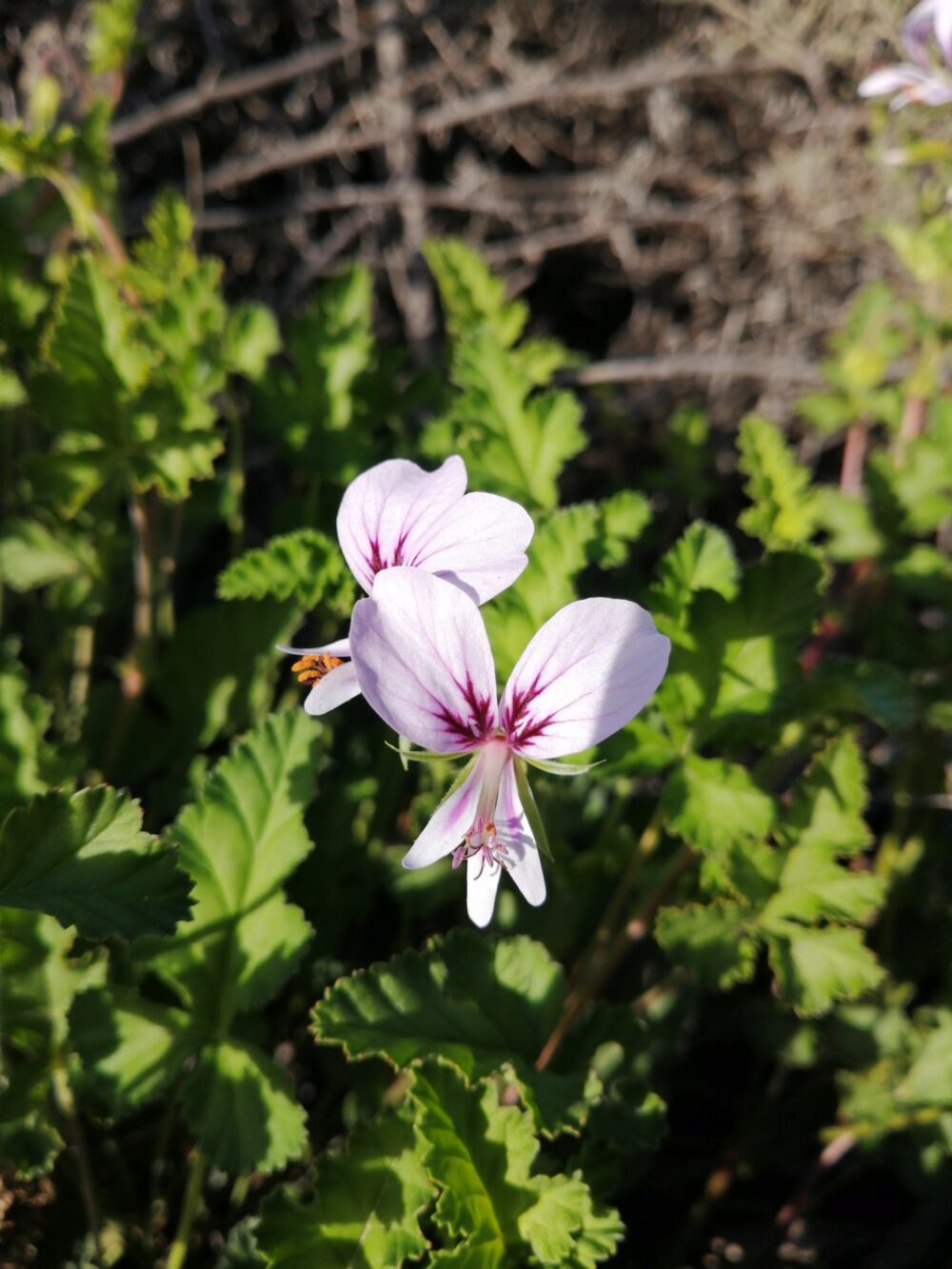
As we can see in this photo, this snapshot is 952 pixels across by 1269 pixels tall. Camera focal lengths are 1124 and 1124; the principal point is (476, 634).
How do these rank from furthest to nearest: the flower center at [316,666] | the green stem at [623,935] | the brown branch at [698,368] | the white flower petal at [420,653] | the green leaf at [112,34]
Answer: the brown branch at [698,368]
the green leaf at [112,34]
the green stem at [623,935]
the flower center at [316,666]
the white flower petal at [420,653]

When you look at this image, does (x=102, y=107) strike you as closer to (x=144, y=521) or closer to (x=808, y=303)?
(x=144, y=521)

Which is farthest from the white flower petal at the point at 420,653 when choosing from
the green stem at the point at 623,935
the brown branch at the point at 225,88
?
the brown branch at the point at 225,88

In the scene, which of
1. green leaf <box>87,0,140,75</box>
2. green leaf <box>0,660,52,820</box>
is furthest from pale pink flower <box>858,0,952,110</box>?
green leaf <box>0,660,52,820</box>

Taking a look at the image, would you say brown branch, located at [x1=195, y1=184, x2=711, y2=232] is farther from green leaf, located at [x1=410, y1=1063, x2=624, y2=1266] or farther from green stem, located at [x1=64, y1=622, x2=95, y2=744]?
green leaf, located at [x1=410, y1=1063, x2=624, y2=1266]

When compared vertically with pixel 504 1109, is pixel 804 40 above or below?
above

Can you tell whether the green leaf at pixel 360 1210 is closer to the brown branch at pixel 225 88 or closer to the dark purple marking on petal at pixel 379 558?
the dark purple marking on petal at pixel 379 558

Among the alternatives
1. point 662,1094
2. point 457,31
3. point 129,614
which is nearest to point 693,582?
point 662,1094

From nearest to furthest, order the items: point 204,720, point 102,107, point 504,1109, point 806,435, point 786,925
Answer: point 504,1109
point 786,925
point 102,107
point 204,720
point 806,435
